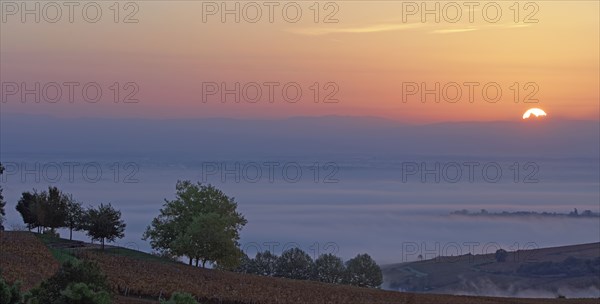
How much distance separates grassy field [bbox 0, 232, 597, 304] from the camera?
5166 centimetres

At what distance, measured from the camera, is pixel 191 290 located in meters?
53.2

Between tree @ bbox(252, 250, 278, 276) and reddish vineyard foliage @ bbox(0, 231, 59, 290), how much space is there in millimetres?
30370

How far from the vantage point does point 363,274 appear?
95125 mm

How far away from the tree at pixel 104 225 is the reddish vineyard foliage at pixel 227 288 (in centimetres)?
556

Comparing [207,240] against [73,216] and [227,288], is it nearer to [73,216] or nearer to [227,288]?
[227,288]

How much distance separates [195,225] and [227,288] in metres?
13.5

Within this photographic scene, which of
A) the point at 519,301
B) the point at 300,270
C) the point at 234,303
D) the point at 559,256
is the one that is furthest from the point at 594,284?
the point at 234,303

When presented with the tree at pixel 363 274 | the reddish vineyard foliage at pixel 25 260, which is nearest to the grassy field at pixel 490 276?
the tree at pixel 363 274

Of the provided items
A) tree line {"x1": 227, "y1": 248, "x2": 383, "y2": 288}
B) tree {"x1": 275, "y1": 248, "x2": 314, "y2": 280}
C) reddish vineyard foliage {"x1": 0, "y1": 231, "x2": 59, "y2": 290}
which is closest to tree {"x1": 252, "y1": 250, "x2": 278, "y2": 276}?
tree line {"x1": 227, "y1": 248, "x2": 383, "y2": 288}

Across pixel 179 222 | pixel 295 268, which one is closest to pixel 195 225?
pixel 179 222

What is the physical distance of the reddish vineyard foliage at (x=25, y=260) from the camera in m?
48.5

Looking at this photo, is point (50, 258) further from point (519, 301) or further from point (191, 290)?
point (519, 301)

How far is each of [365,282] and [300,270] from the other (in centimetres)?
753

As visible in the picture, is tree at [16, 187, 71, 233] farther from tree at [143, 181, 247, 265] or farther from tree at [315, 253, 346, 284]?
tree at [315, 253, 346, 284]
